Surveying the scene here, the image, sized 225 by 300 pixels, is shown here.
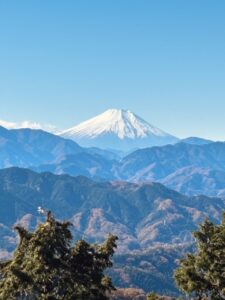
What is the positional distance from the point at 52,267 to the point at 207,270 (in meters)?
14.3

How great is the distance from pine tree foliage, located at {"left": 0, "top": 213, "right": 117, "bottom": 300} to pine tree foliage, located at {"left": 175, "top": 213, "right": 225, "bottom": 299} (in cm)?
934

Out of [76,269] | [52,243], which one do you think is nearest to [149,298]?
[76,269]

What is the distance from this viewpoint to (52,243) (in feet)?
99.3

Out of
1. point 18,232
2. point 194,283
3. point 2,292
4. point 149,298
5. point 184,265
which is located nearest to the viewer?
point 2,292

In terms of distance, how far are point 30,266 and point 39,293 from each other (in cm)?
179

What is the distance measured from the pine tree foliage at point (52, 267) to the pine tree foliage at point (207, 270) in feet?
30.7

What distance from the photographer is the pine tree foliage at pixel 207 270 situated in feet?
128

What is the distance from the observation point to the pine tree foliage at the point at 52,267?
29.5 metres

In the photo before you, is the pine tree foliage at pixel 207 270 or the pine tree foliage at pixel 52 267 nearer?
the pine tree foliage at pixel 52 267

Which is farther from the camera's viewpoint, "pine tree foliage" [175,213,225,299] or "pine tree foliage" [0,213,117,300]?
"pine tree foliage" [175,213,225,299]

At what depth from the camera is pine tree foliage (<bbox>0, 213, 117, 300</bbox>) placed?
1162 inches

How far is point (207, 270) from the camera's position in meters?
39.8

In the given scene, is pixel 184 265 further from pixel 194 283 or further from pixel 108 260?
pixel 108 260

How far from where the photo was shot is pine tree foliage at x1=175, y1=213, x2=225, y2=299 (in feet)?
128
